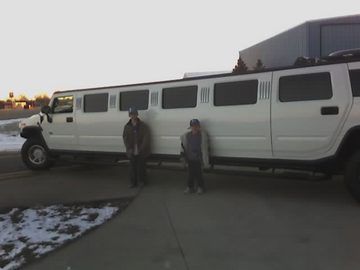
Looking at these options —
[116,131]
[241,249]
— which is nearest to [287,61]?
[116,131]

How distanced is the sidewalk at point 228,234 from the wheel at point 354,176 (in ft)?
0.77

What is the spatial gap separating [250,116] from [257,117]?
0.14 meters

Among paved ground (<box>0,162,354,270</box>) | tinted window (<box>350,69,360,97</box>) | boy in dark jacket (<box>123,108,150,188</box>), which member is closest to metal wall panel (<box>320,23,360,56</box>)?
paved ground (<box>0,162,354,270</box>)

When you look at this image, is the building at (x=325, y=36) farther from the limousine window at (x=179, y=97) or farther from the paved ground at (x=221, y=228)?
the paved ground at (x=221, y=228)

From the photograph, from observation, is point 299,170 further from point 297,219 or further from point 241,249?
A: point 241,249

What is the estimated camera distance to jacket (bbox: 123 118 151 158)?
10773 millimetres

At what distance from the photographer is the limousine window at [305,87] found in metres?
8.65

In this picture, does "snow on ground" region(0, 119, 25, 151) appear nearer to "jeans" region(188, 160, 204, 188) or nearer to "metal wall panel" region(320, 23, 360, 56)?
"jeans" region(188, 160, 204, 188)

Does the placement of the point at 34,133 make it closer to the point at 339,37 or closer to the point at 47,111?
the point at 47,111

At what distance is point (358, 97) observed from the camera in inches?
326

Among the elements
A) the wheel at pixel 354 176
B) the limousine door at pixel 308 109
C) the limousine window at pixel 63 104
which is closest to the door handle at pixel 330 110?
the limousine door at pixel 308 109

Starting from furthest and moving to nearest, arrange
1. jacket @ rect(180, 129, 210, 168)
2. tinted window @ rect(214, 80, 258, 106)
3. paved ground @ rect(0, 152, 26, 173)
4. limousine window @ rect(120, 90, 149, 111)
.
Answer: paved ground @ rect(0, 152, 26, 173) < limousine window @ rect(120, 90, 149, 111) < jacket @ rect(180, 129, 210, 168) < tinted window @ rect(214, 80, 258, 106)

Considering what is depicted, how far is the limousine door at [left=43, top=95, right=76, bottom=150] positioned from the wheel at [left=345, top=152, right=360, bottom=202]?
650cm

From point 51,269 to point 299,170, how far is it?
4.81m
